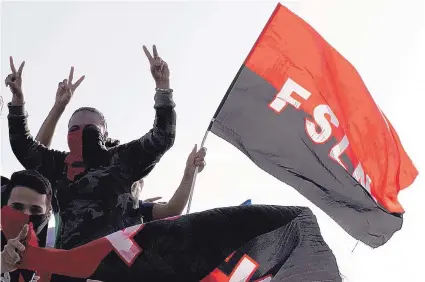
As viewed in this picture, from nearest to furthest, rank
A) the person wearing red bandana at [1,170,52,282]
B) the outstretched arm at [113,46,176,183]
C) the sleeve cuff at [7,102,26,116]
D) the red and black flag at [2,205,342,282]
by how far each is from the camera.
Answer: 1. the red and black flag at [2,205,342,282]
2. the person wearing red bandana at [1,170,52,282]
3. the outstretched arm at [113,46,176,183]
4. the sleeve cuff at [7,102,26,116]

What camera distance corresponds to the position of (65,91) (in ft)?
→ 20.5

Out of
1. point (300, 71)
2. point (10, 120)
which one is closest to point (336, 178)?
point (300, 71)

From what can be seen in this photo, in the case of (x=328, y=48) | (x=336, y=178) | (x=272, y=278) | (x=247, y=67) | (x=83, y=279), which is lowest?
(x=83, y=279)

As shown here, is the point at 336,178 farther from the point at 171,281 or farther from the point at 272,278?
the point at 171,281

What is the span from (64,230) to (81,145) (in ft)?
2.07

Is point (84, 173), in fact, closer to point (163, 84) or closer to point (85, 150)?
point (85, 150)

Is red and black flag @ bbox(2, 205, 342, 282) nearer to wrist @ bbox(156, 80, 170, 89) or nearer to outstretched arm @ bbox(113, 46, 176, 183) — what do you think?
outstretched arm @ bbox(113, 46, 176, 183)

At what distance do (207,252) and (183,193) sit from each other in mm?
1127

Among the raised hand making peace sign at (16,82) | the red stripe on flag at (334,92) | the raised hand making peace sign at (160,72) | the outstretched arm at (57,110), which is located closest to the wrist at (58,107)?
the outstretched arm at (57,110)

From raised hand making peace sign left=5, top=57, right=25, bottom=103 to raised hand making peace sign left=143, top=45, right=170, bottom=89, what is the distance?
3.35ft

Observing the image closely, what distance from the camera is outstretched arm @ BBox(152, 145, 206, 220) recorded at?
18.7ft

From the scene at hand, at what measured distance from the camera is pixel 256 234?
492cm

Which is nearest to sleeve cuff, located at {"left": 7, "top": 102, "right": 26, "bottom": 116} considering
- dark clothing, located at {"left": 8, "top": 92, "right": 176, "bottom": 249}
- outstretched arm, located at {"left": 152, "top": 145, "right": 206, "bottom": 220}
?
dark clothing, located at {"left": 8, "top": 92, "right": 176, "bottom": 249}

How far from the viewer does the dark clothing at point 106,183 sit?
498 centimetres
